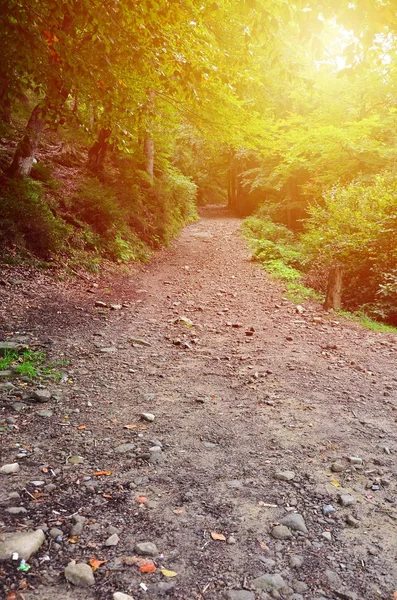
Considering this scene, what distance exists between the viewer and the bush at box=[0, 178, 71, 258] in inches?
291

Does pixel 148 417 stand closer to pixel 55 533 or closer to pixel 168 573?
pixel 55 533

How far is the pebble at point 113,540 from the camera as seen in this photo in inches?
83.7

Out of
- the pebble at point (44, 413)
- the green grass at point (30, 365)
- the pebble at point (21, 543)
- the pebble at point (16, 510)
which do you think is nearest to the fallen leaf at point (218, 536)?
the pebble at point (21, 543)

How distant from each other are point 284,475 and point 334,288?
20.5 ft

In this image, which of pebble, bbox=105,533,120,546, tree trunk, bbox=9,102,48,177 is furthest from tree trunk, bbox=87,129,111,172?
pebble, bbox=105,533,120,546

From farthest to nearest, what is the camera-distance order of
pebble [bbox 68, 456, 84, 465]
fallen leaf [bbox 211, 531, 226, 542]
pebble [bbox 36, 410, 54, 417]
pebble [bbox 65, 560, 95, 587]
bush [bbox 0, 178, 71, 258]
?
bush [bbox 0, 178, 71, 258], pebble [bbox 36, 410, 54, 417], pebble [bbox 68, 456, 84, 465], fallen leaf [bbox 211, 531, 226, 542], pebble [bbox 65, 560, 95, 587]

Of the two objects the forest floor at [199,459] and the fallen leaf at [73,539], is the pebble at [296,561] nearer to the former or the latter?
the forest floor at [199,459]

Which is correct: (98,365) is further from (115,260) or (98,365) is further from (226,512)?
(115,260)

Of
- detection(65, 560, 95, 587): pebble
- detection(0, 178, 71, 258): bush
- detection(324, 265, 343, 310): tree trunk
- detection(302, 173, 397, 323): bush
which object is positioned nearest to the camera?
detection(65, 560, 95, 587): pebble

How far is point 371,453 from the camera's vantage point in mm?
3307

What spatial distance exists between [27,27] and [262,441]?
5476mm

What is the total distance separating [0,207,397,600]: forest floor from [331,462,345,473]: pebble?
13 mm

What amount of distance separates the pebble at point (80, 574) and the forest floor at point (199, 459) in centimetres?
2

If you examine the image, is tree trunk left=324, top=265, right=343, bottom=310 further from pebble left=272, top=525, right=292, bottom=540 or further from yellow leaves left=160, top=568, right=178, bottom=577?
yellow leaves left=160, top=568, right=178, bottom=577
